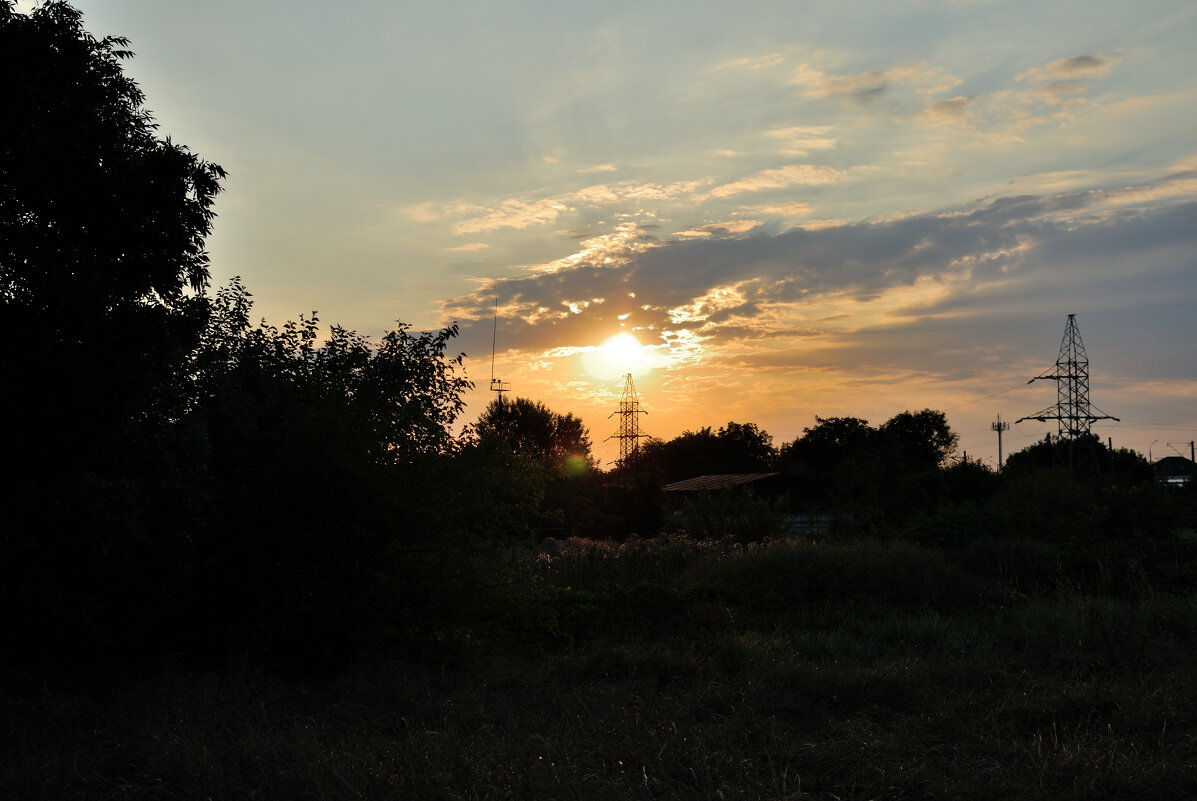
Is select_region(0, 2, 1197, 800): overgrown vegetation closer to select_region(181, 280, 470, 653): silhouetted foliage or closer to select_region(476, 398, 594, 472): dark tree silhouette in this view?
select_region(181, 280, 470, 653): silhouetted foliage

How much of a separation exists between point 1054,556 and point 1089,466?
49663mm

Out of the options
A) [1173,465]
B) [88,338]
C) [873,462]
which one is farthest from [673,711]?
[1173,465]

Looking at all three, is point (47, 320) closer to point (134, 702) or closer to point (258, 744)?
point (134, 702)

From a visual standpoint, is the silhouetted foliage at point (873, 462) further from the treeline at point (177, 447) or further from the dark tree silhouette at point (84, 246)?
the dark tree silhouette at point (84, 246)

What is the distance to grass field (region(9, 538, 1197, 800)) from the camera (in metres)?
5.87

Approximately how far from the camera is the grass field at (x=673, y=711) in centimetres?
587

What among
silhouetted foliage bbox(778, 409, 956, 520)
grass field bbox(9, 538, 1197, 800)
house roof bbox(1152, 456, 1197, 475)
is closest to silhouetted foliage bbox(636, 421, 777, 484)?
silhouetted foliage bbox(778, 409, 956, 520)

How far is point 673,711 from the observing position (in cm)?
775

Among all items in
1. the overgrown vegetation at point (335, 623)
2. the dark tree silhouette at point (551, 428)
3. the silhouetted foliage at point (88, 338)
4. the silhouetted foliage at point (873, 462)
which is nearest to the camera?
the overgrown vegetation at point (335, 623)

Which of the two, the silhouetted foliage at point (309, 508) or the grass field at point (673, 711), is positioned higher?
the silhouetted foliage at point (309, 508)

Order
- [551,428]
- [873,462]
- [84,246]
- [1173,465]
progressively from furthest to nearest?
[1173,465], [551,428], [873,462], [84,246]

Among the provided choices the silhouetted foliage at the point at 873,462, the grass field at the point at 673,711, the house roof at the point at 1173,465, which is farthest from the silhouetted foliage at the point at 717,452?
the grass field at the point at 673,711

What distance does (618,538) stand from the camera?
35375 mm

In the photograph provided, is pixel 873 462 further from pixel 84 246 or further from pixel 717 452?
pixel 717 452
